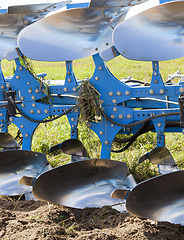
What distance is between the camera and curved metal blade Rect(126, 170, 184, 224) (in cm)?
195

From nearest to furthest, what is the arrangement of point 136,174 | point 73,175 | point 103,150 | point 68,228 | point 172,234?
point 172,234 → point 68,228 → point 73,175 → point 103,150 → point 136,174

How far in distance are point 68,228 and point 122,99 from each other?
113 centimetres

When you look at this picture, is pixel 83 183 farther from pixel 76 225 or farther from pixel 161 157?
pixel 161 157

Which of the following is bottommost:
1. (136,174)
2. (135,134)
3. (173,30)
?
(136,174)

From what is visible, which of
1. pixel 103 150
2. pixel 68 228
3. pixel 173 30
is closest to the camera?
pixel 68 228

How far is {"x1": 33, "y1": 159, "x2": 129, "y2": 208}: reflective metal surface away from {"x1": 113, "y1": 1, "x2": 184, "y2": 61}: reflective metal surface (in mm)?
915

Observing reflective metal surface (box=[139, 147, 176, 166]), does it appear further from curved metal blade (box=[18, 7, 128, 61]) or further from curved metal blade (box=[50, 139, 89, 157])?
curved metal blade (box=[18, 7, 128, 61])

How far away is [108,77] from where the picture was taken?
2557 mm

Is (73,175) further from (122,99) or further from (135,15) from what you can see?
(135,15)

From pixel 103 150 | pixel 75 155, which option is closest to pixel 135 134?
Result: pixel 103 150

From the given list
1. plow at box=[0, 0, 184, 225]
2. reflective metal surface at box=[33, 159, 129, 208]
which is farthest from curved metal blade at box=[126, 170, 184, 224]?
reflective metal surface at box=[33, 159, 129, 208]

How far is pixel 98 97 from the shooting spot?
2.57 meters

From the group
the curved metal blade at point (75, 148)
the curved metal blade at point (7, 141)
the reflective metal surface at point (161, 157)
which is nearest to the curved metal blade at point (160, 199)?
the reflective metal surface at point (161, 157)

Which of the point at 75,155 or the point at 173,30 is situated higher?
the point at 173,30
